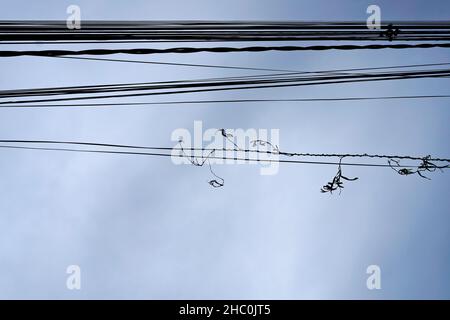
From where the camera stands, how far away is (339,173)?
609 cm

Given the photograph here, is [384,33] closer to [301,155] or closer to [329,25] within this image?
[329,25]

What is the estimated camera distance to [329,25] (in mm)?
4523
